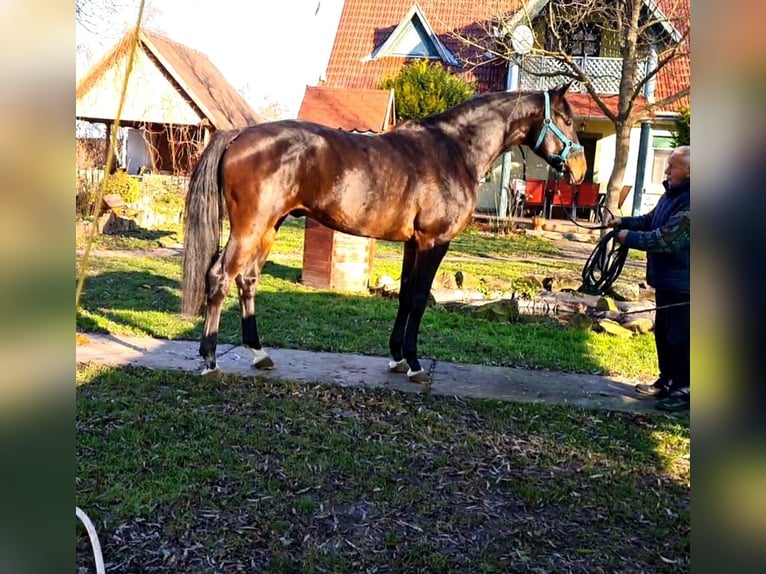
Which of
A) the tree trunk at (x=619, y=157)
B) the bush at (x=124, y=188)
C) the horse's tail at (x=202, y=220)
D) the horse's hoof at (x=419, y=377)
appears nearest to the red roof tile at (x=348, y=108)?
the bush at (x=124, y=188)

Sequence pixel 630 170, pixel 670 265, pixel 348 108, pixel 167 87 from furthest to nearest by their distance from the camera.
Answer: pixel 630 170 → pixel 167 87 → pixel 348 108 → pixel 670 265

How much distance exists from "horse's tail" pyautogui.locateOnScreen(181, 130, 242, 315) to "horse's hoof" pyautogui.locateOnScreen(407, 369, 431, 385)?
1.68 m

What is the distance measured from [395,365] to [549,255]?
881 centimetres

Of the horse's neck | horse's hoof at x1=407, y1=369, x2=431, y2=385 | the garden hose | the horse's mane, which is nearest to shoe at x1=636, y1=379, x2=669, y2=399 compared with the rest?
the garden hose

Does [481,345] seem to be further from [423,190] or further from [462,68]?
[462,68]

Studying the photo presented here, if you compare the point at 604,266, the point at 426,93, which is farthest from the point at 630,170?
the point at 604,266

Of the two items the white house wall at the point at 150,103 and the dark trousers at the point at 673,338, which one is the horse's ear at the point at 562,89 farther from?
the white house wall at the point at 150,103

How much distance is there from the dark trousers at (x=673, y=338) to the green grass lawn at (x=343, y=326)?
1.93ft

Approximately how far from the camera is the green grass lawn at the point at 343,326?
5.89 metres

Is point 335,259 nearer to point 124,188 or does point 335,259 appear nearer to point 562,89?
point 562,89

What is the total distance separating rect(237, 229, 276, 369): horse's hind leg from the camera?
16.7 ft

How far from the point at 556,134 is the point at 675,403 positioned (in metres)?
2.32

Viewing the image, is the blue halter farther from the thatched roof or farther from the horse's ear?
the thatched roof

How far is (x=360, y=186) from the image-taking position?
492 cm
